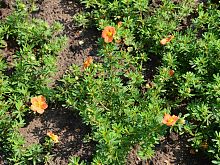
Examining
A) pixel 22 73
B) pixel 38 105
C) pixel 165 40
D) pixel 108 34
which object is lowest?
pixel 38 105

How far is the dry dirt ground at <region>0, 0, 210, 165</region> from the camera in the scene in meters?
4.12

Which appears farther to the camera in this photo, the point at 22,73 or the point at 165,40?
the point at 165,40

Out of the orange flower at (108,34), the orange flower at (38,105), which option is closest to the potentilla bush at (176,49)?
the orange flower at (108,34)

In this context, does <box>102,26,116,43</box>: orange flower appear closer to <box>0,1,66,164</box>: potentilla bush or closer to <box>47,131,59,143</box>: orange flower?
<box>0,1,66,164</box>: potentilla bush

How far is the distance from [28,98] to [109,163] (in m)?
1.06

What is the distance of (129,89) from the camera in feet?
14.1

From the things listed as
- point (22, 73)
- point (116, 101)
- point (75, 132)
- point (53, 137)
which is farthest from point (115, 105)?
point (22, 73)

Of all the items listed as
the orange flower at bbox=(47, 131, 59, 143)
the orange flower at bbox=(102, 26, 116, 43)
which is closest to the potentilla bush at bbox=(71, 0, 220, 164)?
the orange flower at bbox=(102, 26, 116, 43)

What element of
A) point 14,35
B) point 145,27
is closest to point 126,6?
point 145,27

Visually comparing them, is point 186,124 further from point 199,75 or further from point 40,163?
point 40,163

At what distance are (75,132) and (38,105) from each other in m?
0.43

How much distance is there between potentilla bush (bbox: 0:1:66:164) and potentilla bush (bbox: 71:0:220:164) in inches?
21.7

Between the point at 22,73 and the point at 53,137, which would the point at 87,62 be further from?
the point at 53,137

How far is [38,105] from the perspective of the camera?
4.27 m
